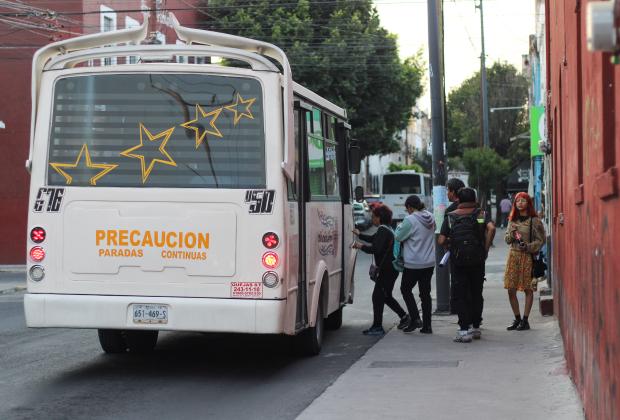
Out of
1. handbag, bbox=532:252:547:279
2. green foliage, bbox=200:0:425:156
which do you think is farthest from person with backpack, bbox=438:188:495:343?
green foliage, bbox=200:0:425:156

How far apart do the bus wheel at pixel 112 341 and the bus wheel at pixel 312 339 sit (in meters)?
1.90

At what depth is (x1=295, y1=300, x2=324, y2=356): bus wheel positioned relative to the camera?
11273 mm

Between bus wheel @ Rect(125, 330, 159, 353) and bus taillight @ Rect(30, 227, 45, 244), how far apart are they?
7.72 ft

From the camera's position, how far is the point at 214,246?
30.8 feet

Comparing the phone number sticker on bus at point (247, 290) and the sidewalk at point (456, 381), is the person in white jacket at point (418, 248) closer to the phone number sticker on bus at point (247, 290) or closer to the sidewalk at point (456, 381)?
the sidewalk at point (456, 381)

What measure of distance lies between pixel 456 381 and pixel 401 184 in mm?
48414

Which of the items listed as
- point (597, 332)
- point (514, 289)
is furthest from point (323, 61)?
point (597, 332)

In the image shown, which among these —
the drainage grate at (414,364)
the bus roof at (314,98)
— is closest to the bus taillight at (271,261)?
the bus roof at (314,98)

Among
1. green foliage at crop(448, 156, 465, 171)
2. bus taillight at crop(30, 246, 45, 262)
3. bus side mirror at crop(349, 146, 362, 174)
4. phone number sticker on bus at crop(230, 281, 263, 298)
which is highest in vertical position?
green foliage at crop(448, 156, 465, 171)

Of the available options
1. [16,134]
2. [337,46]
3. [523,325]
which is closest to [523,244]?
[523,325]

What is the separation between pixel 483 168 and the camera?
53.8m

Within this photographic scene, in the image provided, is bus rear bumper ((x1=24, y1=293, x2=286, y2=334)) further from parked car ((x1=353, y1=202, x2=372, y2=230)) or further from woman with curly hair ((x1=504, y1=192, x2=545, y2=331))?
parked car ((x1=353, y1=202, x2=372, y2=230))

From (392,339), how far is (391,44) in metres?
31.0

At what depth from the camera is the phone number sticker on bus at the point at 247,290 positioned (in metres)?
9.27
